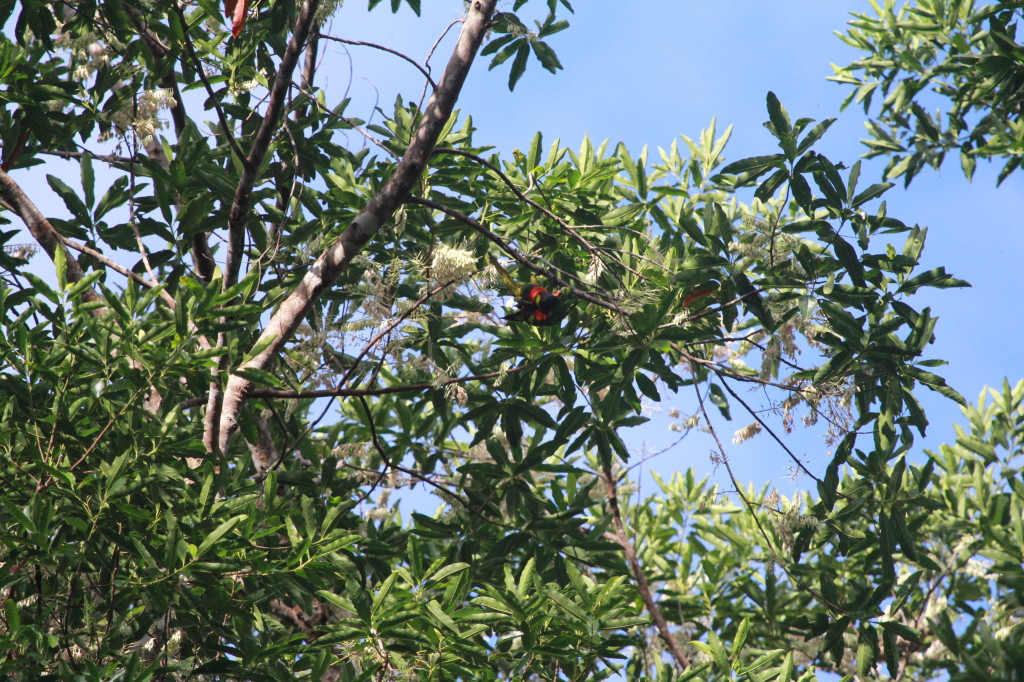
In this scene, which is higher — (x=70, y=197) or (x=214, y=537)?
(x=70, y=197)

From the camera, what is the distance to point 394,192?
3236mm

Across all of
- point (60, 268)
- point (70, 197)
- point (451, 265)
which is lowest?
point (60, 268)

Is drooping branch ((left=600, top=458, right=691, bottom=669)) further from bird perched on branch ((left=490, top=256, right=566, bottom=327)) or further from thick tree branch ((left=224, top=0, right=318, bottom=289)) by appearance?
thick tree branch ((left=224, top=0, right=318, bottom=289))

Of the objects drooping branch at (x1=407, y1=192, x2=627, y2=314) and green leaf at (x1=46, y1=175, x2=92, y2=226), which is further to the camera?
green leaf at (x1=46, y1=175, x2=92, y2=226)

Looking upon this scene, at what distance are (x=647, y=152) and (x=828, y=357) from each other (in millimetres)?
1986

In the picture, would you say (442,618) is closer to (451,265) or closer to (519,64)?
(451,265)

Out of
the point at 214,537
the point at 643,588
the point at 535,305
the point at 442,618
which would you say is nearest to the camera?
the point at 214,537

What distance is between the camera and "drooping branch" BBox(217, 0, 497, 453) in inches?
127

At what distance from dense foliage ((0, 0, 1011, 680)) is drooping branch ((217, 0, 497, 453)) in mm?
11

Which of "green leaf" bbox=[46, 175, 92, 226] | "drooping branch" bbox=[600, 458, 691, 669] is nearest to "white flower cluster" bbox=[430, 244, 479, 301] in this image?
"green leaf" bbox=[46, 175, 92, 226]

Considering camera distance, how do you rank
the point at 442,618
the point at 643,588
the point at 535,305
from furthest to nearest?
the point at 643,588 < the point at 535,305 < the point at 442,618

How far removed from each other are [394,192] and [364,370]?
2.33ft

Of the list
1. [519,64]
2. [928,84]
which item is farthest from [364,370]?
[928,84]

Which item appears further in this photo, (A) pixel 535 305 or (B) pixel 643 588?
(B) pixel 643 588
